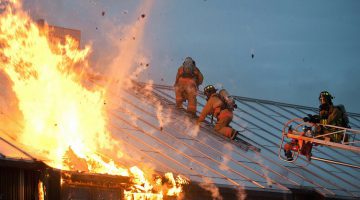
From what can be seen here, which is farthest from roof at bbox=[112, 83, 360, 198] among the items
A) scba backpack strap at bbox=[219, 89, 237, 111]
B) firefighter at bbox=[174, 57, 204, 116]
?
scba backpack strap at bbox=[219, 89, 237, 111]

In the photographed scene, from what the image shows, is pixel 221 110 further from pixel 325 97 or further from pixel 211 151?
pixel 325 97

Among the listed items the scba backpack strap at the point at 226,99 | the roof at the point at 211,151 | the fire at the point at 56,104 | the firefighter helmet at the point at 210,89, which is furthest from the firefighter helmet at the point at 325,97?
the fire at the point at 56,104

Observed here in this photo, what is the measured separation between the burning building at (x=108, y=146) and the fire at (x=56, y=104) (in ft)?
0.09

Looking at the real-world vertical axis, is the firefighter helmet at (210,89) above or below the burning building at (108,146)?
above

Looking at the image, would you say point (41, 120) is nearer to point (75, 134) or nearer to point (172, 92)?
point (75, 134)

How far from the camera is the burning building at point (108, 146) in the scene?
1414 cm

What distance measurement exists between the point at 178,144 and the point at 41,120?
4046mm

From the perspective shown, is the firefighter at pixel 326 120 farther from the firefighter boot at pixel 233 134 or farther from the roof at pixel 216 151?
the firefighter boot at pixel 233 134

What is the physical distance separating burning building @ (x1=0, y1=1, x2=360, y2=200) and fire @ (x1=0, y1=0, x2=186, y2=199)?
0.03 metres

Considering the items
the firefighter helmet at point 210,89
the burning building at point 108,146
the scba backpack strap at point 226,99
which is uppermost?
the firefighter helmet at point 210,89

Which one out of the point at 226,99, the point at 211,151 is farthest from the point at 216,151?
the point at 226,99

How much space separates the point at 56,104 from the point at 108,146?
5.44ft

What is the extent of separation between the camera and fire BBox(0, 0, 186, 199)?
15.2 m

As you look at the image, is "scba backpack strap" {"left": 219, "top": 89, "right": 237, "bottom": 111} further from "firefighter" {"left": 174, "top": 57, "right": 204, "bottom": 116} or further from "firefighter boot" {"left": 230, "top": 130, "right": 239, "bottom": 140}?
"firefighter" {"left": 174, "top": 57, "right": 204, "bottom": 116}
